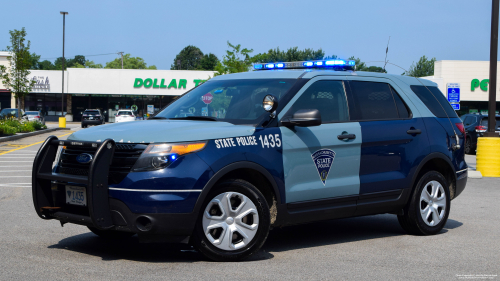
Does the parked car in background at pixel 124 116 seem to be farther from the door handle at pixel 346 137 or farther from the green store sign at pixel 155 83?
the door handle at pixel 346 137

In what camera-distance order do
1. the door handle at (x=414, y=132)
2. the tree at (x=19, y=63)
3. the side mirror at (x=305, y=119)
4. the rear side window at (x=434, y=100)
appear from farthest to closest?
the tree at (x=19, y=63)
the rear side window at (x=434, y=100)
the door handle at (x=414, y=132)
the side mirror at (x=305, y=119)

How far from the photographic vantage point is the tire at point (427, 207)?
6.91m

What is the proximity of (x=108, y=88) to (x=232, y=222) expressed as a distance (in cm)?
5481

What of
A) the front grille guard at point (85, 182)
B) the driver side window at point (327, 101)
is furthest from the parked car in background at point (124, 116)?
the front grille guard at point (85, 182)

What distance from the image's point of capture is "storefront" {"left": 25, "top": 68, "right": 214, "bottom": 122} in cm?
5762

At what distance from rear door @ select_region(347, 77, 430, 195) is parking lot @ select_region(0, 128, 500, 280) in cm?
74

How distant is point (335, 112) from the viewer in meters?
6.25

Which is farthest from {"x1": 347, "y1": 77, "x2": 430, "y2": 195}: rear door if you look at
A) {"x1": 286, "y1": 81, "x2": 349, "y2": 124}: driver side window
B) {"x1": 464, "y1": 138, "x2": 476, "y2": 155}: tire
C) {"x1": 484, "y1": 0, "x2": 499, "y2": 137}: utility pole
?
{"x1": 464, "y1": 138, "x2": 476, "y2": 155}: tire

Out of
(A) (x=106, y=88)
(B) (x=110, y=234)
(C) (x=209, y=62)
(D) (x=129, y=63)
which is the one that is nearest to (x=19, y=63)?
(A) (x=106, y=88)

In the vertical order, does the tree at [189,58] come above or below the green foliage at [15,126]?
above

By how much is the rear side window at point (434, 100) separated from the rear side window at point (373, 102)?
0.46 meters

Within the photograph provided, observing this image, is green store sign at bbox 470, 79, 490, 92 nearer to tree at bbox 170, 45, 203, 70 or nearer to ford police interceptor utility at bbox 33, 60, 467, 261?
ford police interceptor utility at bbox 33, 60, 467, 261

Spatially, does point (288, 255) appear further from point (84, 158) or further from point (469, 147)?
point (469, 147)

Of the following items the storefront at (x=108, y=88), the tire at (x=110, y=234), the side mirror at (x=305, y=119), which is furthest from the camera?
the storefront at (x=108, y=88)
